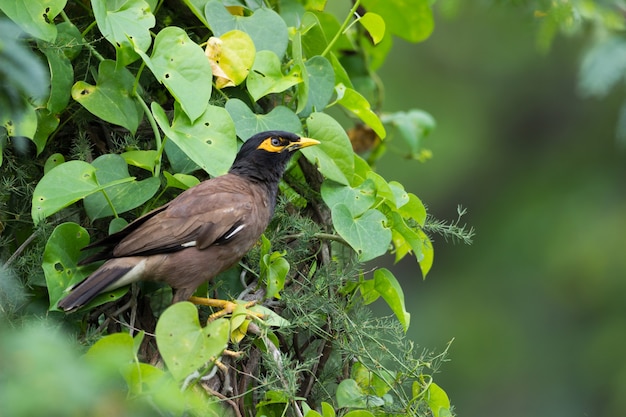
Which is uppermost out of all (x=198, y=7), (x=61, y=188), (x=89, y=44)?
(x=198, y=7)

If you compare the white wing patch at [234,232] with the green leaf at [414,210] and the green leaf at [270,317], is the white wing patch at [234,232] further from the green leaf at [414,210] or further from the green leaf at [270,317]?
the green leaf at [414,210]

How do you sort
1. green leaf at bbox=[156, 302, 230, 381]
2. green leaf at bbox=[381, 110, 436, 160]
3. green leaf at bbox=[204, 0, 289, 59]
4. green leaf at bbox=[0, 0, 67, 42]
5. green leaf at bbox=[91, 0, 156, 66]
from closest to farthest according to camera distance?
1. green leaf at bbox=[156, 302, 230, 381]
2. green leaf at bbox=[0, 0, 67, 42]
3. green leaf at bbox=[91, 0, 156, 66]
4. green leaf at bbox=[204, 0, 289, 59]
5. green leaf at bbox=[381, 110, 436, 160]

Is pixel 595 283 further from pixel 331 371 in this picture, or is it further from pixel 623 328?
pixel 331 371

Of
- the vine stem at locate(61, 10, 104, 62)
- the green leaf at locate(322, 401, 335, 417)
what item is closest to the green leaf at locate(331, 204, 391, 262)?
the green leaf at locate(322, 401, 335, 417)

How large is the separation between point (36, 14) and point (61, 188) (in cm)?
51

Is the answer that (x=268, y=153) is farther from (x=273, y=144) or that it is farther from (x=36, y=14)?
(x=36, y=14)

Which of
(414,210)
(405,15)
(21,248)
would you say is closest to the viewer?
(21,248)

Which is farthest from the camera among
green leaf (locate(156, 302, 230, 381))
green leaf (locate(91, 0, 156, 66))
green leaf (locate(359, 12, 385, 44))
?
green leaf (locate(359, 12, 385, 44))

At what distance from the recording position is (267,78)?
3.02 meters

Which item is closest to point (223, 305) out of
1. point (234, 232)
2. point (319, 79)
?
point (234, 232)

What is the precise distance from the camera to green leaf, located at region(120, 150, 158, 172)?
2.82m

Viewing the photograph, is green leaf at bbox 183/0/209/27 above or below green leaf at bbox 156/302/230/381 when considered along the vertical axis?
above

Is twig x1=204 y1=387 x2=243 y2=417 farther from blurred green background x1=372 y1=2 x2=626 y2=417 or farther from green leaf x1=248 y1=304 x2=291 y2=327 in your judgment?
blurred green background x1=372 y1=2 x2=626 y2=417

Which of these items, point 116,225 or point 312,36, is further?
point 312,36
